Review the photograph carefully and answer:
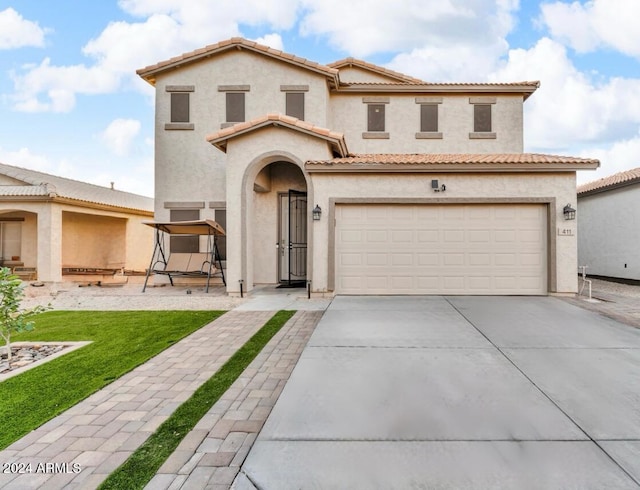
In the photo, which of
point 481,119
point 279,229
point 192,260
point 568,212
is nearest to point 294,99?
point 279,229

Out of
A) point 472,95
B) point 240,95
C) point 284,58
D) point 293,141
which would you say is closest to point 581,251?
point 472,95

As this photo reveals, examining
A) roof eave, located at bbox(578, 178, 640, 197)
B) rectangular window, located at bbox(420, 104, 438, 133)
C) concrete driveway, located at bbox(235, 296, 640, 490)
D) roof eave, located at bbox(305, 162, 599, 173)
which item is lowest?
concrete driveway, located at bbox(235, 296, 640, 490)

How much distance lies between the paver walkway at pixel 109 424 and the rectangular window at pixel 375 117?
1094cm

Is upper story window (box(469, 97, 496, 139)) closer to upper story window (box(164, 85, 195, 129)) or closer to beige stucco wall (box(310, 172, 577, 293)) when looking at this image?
beige stucco wall (box(310, 172, 577, 293))

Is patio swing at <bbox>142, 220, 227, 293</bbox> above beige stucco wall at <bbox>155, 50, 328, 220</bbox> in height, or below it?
below

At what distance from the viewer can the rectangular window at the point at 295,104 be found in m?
12.9

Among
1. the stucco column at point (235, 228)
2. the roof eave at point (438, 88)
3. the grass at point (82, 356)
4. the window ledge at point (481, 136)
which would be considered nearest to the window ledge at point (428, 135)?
the window ledge at point (481, 136)

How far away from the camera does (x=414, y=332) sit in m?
5.41

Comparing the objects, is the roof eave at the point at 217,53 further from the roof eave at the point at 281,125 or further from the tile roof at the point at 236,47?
the roof eave at the point at 281,125

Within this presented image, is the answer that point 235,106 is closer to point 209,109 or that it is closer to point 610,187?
point 209,109

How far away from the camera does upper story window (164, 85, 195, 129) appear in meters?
Result: 13.2

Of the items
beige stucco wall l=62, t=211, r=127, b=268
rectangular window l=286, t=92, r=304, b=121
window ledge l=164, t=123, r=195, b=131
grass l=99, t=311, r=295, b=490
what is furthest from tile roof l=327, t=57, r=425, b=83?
grass l=99, t=311, r=295, b=490

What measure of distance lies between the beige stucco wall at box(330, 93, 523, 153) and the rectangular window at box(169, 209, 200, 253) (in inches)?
250

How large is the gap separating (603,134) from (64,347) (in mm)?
30334
